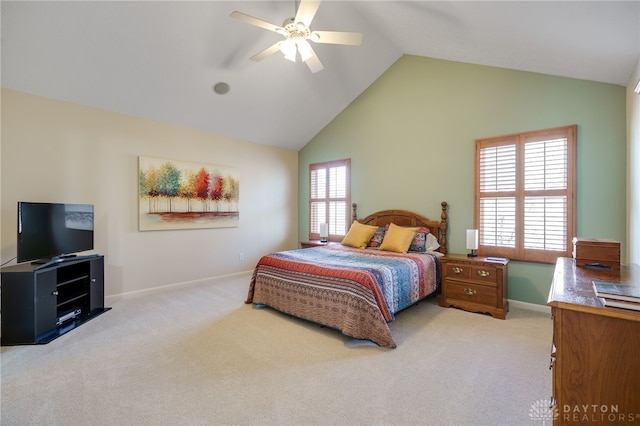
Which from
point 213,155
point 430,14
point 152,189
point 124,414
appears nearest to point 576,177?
point 430,14

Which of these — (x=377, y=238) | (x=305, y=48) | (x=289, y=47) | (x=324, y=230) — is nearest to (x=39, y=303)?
(x=289, y=47)

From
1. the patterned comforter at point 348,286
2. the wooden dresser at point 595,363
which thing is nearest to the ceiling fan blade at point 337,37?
the patterned comforter at point 348,286

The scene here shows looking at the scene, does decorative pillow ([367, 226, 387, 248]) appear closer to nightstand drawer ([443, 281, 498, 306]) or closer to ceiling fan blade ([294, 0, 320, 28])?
nightstand drawer ([443, 281, 498, 306])

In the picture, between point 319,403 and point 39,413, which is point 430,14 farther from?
point 39,413

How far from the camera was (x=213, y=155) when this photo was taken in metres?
5.07

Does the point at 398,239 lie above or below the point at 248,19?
below

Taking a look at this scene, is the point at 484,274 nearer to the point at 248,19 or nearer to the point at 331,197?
the point at 331,197

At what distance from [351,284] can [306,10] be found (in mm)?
2507

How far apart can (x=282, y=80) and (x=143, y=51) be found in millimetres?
1828

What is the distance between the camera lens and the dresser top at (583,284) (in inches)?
47.7

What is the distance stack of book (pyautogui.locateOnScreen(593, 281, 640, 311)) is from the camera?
1205 mm

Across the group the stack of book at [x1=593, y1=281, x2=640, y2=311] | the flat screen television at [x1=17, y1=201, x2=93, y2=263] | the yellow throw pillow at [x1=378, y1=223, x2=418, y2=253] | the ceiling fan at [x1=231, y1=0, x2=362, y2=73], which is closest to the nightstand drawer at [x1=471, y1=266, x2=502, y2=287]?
the yellow throw pillow at [x1=378, y1=223, x2=418, y2=253]

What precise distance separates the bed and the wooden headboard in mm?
16

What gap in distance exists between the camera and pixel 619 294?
1.32 meters
